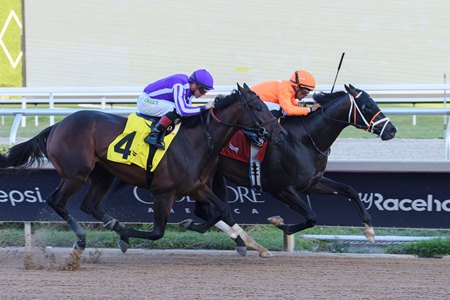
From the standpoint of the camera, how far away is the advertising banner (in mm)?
7809

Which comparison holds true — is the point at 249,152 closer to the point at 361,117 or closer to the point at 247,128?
the point at 247,128

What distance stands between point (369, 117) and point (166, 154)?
1701mm

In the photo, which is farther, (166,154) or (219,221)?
(219,221)

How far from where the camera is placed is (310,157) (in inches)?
289

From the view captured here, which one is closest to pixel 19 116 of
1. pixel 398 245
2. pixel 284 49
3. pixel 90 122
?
pixel 90 122

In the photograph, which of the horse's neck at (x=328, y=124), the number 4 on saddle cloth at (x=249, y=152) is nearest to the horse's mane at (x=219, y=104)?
the number 4 on saddle cloth at (x=249, y=152)

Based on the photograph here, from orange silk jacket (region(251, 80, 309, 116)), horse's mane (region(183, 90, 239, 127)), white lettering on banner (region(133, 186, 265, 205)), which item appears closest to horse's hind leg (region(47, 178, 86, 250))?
horse's mane (region(183, 90, 239, 127))

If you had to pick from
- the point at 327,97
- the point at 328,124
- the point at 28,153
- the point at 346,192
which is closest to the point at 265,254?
the point at 346,192

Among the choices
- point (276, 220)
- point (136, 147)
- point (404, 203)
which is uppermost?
point (136, 147)

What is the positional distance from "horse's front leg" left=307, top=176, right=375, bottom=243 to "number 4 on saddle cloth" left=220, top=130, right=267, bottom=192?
1.61 feet

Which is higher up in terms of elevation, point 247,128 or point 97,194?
point 247,128

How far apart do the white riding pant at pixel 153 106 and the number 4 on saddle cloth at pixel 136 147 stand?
8 cm

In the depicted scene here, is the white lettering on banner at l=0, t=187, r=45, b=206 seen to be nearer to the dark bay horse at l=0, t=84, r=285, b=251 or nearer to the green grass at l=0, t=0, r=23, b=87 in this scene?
the dark bay horse at l=0, t=84, r=285, b=251

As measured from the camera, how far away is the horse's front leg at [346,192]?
7426 millimetres
